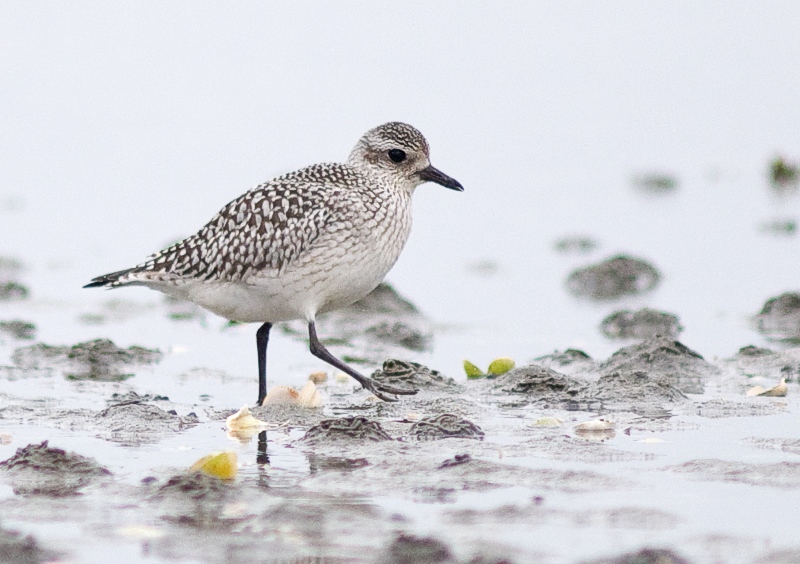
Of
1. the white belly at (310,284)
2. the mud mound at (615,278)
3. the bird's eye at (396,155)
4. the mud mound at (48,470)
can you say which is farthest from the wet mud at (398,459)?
the mud mound at (615,278)

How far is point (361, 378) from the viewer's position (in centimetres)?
872

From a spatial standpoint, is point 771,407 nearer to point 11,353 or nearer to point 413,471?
point 413,471

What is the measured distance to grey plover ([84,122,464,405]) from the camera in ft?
28.0

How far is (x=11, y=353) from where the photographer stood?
34.1 ft

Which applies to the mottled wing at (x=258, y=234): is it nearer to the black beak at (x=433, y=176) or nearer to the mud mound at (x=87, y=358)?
the black beak at (x=433, y=176)

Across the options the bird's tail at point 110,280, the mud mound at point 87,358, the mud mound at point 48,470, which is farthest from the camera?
the mud mound at point 87,358

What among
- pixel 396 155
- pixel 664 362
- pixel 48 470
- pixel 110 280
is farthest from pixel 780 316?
pixel 48 470

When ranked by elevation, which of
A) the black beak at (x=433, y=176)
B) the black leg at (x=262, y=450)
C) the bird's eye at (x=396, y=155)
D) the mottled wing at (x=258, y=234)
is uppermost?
the bird's eye at (x=396, y=155)

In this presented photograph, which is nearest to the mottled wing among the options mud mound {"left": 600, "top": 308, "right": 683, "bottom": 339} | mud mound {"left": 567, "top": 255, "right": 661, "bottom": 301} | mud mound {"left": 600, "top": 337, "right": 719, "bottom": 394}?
mud mound {"left": 600, "top": 337, "right": 719, "bottom": 394}

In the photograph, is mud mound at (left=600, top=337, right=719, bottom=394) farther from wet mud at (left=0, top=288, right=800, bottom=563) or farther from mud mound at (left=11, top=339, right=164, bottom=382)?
mud mound at (left=11, top=339, right=164, bottom=382)

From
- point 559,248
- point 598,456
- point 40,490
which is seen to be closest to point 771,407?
point 598,456

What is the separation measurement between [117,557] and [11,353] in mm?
5644

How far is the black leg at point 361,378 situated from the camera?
8.70 metres

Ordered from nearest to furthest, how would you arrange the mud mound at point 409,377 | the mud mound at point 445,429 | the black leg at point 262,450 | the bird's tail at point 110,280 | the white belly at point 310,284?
the black leg at point 262,450 → the mud mound at point 445,429 → the white belly at point 310,284 → the bird's tail at point 110,280 → the mud mound at point 409,377
